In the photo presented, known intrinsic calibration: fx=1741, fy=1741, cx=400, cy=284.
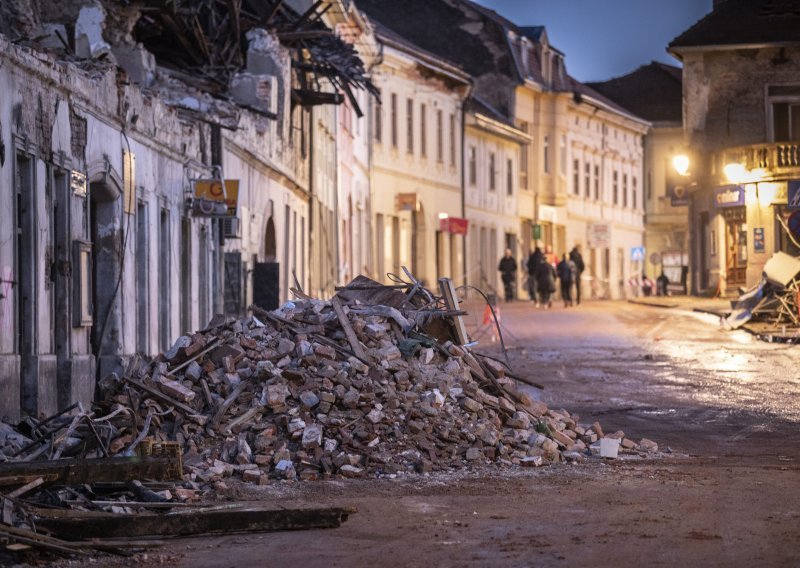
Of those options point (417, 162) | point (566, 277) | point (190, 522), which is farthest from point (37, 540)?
point (417, 162)

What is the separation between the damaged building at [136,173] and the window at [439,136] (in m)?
22.5

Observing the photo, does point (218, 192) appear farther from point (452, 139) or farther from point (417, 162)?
point (452, 139)

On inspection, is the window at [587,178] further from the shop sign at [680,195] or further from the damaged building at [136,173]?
the damaged building at [136,173]

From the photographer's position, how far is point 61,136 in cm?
1555

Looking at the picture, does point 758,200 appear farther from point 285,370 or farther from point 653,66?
point 653,66

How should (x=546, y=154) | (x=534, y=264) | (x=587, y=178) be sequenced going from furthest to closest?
(x=587, y=178) → (x=546, y=154) → (x=534, y=264)

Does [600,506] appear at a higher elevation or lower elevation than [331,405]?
lower

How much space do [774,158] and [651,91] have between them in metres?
46.1

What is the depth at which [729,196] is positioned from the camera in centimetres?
5388

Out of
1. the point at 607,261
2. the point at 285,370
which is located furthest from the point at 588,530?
the point at 607,261

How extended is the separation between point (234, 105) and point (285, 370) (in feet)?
51.9

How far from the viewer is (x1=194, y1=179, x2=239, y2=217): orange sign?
78.1 ft

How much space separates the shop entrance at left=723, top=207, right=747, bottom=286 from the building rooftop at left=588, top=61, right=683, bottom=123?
38.7 m

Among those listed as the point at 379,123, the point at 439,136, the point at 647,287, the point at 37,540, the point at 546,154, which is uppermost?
the point at 546,154
